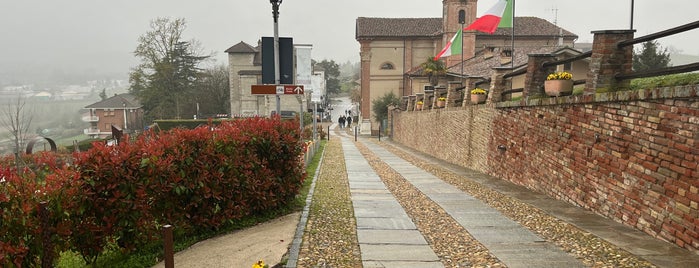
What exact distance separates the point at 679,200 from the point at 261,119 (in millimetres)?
5809

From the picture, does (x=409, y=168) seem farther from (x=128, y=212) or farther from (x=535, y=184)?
(x=128, y=212)

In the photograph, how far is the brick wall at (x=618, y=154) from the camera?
4672 millimetres

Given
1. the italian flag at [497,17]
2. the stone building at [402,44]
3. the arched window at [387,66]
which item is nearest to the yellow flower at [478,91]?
the italian flag at [497,17]

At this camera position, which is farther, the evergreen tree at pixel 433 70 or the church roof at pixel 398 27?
the church roof at pixel 398 27

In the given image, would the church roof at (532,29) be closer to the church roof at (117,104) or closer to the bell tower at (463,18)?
the bell tower at (463,18)

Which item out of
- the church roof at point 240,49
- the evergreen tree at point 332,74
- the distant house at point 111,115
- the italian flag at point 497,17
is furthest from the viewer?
the evergreen tree at point 332,74

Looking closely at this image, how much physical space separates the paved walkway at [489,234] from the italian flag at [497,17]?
30.1 feet

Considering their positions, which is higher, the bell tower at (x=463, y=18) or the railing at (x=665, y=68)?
the bell tower at (x=463, y=18)

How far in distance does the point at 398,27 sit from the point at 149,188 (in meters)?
49.7

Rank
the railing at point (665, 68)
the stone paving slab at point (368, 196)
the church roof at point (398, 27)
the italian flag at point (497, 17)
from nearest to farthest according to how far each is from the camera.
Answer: the railing at point (665, 68), the stone paving slab at point (368, 196), the italian flag at point (497, 17), the church roof at point (398, 27)

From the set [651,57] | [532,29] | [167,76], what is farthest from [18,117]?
[532,29]

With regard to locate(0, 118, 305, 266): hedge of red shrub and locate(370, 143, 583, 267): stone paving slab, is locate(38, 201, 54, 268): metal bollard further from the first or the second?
locate(370, 143, 583, 267): stone paving slab

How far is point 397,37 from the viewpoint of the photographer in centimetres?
5041

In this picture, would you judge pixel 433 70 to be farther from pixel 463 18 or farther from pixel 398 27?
pixel 398 27
